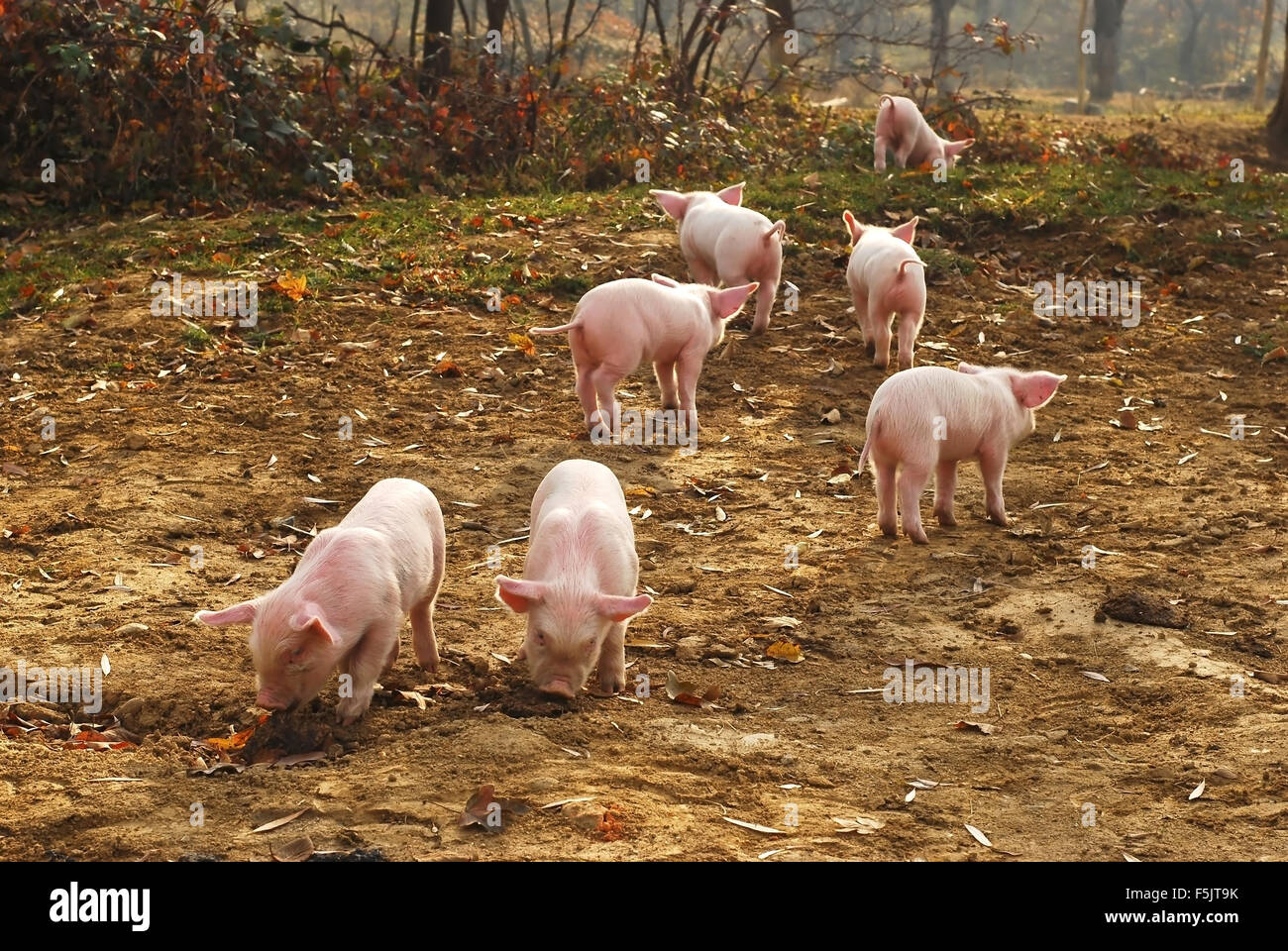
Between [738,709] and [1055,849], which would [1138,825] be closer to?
[1055,849]

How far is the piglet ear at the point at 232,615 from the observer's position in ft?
13.8

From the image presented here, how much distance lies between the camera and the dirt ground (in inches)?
152

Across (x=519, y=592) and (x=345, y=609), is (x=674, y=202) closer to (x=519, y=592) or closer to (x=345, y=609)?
(x=519, y=592)

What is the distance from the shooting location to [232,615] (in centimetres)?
427

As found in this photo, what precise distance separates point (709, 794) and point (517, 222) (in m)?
7.17

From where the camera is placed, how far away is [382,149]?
40.2ft

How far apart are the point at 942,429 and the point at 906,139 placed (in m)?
7.40

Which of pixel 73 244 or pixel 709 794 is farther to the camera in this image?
pixel 73 244

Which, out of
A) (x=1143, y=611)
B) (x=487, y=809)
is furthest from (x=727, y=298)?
(x=487, y=809)

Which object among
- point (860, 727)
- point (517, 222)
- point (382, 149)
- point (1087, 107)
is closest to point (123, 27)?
point (382, 149)

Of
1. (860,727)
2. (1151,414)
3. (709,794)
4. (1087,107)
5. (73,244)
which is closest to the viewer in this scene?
(709,794)

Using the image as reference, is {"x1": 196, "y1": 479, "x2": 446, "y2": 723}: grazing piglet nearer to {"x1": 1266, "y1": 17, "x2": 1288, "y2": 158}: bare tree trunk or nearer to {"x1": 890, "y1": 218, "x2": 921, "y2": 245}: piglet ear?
{"x1": 890, "y1": 218, "x2": 921, "y2": 245}: piglet ear

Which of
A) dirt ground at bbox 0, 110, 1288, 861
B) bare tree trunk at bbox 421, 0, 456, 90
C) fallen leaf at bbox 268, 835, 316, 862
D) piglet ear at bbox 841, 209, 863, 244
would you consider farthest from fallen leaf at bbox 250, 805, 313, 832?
bare tree trunk at bbox 421, 0, 456, 90

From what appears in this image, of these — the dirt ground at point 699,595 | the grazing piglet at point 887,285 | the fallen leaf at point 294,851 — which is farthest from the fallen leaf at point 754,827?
the grazing piglet at point 887,285
